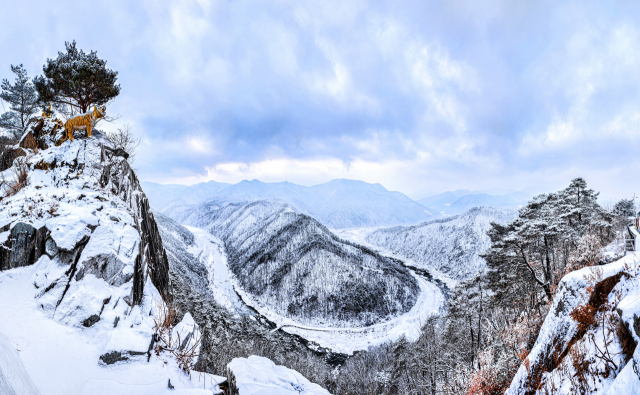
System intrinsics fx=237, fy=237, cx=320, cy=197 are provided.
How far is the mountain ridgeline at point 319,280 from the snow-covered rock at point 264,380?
250 ft

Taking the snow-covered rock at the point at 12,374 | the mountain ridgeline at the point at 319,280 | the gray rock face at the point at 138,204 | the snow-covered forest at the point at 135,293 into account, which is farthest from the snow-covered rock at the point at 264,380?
the mountain ridgeline at the point at 319,280

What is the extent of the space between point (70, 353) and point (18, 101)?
35072 mm

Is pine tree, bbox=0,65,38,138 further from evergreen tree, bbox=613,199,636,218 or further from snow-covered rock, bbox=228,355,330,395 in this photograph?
evergreen tree, bbox=613,199,636,218

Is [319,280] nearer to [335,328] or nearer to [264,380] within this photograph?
[335,328]

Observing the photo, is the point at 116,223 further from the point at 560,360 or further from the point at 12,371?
the point at 560,360

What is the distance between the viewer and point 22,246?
855 centimetres

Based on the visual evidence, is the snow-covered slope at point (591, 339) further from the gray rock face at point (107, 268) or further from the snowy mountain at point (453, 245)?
the snowy mountain at point (453, 245)

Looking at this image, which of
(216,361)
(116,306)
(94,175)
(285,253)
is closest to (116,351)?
(116,306)

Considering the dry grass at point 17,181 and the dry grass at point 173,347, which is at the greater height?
the dry grass at point 17,181

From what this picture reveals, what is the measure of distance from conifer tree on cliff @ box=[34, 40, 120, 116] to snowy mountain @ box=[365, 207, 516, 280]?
13638 centimetres

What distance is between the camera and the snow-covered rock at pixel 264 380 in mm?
8648

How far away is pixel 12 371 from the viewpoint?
582 cm

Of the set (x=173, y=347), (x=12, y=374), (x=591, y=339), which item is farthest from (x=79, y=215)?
(x=591, y=339)

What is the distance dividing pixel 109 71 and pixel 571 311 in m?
27.1
